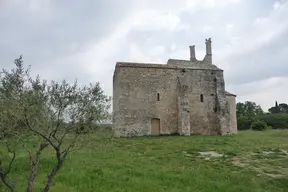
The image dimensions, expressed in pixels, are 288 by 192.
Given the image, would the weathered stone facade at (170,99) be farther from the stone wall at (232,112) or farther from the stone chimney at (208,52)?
the stone wall at (232,112)

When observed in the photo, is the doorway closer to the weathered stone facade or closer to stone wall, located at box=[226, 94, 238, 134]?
the weathered stone facade

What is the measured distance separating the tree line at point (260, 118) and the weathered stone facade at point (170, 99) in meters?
16.2

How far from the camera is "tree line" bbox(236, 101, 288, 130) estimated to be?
56.8m

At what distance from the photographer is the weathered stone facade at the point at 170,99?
119ft

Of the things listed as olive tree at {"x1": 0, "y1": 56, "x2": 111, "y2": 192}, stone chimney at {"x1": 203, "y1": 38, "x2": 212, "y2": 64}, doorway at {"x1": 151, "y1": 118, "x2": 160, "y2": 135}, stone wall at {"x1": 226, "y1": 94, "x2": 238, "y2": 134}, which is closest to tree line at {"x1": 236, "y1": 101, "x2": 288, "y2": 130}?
stone wall at {"x1": 226, "y1": 94, "x2": 238, "y2": 134}

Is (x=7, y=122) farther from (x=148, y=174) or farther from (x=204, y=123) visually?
(x=204, y=123)

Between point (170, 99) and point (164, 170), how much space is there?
2032 centimetres

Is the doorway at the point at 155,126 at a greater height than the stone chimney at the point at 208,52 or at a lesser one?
lesser

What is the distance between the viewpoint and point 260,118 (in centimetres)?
7188

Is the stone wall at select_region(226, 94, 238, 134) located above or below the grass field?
above

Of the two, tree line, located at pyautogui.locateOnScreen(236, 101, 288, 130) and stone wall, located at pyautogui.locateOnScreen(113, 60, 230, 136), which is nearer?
stone wall, located at pyautogui.locateOnScreen(113, 60, 230, 136)

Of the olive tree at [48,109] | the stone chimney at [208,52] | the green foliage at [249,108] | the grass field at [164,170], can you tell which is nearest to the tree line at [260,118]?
the green foliage at [249,108]

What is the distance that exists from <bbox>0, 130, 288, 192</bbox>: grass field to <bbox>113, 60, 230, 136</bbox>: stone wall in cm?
1176

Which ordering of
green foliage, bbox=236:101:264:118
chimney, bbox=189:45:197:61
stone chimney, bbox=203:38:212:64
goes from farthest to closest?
green foliage, bbox=236:101:264:118, chimney, bbox=189:45:197:61, stone chimney, bbox=203:38:212:64
